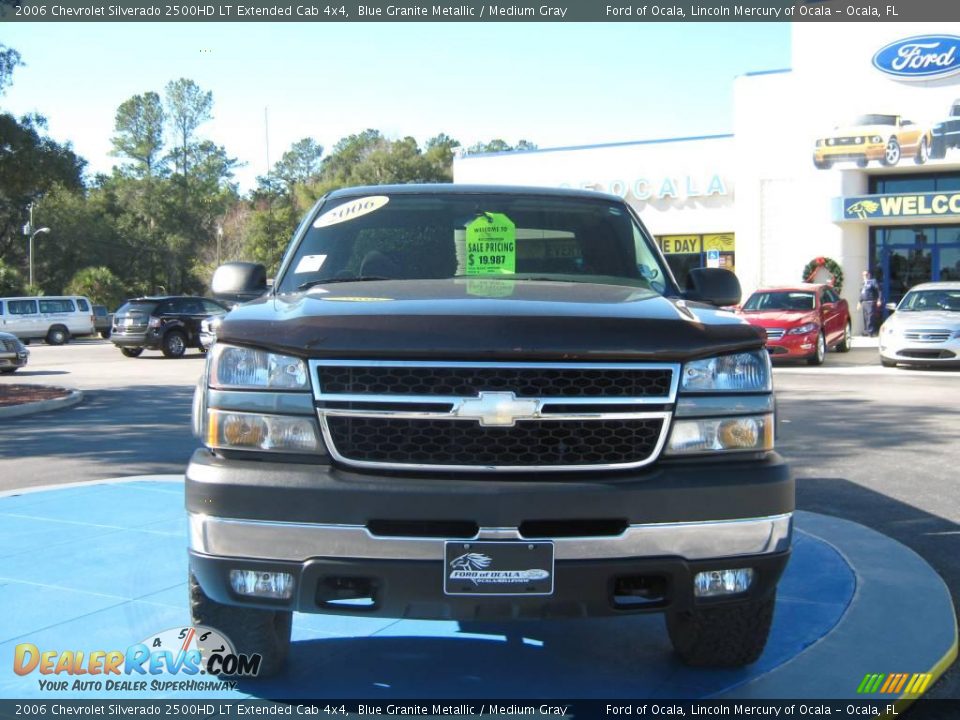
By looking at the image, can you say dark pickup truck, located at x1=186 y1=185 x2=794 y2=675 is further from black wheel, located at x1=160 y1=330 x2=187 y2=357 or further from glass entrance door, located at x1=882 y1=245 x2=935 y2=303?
glass entrance door, located at x1=882 y1=245 x2=935 y2=303

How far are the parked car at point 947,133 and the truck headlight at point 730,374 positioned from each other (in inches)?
1043

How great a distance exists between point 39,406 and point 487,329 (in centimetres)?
1224

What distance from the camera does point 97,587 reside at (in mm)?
4973

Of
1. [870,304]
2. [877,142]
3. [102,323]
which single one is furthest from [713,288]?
[102,323]

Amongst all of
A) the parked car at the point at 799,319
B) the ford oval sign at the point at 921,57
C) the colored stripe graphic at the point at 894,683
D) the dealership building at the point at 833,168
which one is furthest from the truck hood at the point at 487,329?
the ford oval sign at the point at 921,57

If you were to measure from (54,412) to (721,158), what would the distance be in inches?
896

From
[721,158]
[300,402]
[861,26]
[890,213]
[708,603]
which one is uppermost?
[861,26]

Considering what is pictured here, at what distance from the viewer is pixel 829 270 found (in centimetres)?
2792

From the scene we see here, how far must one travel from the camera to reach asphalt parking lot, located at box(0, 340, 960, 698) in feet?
22.5

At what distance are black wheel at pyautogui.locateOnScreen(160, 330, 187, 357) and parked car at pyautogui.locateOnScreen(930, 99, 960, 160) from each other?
20.6 metres

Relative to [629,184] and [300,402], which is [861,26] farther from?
[300,402]

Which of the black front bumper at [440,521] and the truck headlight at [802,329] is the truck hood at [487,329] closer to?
the black front bumper at [440,521]

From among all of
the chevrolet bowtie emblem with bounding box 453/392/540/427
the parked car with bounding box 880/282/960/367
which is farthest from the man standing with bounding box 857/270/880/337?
the chevrolet bowtie emblem with bounding box 453/392/540/427

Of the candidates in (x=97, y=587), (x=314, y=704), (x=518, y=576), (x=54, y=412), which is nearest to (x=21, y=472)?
(x=97, y=587)
